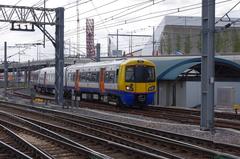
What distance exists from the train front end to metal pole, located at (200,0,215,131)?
1024 cm

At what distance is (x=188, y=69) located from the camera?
35219mm

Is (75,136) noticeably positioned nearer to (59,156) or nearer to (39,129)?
(39,129)

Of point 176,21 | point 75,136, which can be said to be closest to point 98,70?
point 75,136

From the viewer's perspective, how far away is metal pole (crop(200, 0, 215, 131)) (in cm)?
1834

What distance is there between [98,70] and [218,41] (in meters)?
68.8

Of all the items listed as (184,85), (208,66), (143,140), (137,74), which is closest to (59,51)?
(137,74)

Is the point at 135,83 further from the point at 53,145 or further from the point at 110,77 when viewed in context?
the point at 53,145

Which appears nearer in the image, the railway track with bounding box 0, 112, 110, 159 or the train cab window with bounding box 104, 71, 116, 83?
the railway track with bounding box 0, 112, 110, 159

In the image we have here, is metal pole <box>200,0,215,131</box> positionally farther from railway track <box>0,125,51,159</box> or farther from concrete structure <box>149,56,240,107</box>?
concrete structure <box>149,56,240,107</box>

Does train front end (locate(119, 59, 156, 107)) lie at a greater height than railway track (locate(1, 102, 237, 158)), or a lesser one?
greater

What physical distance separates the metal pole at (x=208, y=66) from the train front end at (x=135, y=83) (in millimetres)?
10241

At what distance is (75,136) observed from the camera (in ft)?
53.9

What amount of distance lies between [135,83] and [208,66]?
416 inches

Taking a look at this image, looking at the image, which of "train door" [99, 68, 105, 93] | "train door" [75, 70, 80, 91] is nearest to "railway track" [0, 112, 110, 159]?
"train door" [99, 68, 105, 93]
